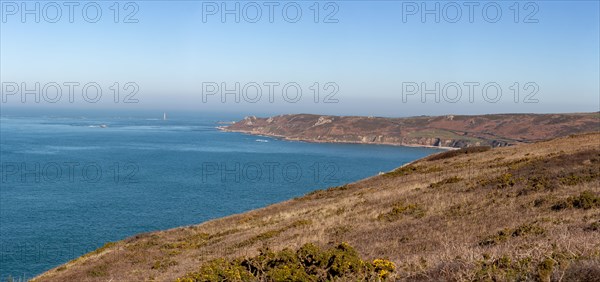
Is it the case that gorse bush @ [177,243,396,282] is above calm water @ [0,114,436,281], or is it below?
above

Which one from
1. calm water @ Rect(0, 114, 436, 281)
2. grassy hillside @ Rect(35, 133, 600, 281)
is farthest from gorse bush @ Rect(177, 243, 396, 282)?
calm water @ Rect(0, 114, 436, 281)

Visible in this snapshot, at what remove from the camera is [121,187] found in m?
85.6

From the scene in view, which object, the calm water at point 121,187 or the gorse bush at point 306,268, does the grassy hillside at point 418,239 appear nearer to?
the gorse bush at point 306,268

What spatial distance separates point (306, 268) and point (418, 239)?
646 centimetres

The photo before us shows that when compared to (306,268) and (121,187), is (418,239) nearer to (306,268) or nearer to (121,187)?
(306,268)

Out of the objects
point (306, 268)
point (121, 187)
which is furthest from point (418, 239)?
point (121, 187)

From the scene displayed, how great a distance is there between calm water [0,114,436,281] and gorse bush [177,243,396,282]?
116ft

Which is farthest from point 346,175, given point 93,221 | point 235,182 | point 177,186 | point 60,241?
point 60,241

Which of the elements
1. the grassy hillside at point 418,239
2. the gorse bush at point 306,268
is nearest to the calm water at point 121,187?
the grassy hillside at point 418,239

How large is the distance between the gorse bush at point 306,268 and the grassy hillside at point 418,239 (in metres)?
0.03

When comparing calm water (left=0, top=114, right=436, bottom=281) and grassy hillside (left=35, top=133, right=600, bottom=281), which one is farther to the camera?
calm water (left=0, top=114, right=436, bottom=281)

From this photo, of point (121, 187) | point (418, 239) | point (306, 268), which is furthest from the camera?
point (121, 187)

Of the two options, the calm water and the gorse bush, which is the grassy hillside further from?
the calm water

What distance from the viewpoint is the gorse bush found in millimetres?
9195
